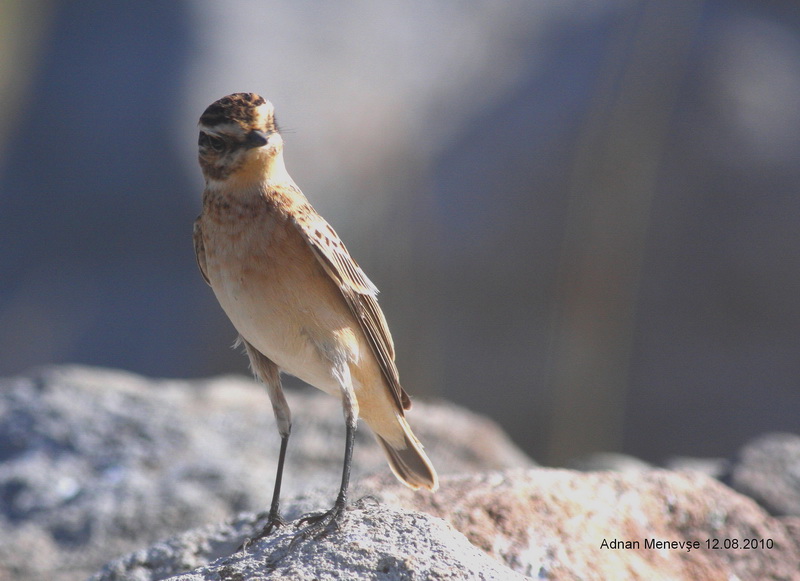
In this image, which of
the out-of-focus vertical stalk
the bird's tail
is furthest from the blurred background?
the bird's tail

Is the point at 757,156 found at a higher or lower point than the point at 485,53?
lower

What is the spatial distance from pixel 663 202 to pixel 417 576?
29.3 feet

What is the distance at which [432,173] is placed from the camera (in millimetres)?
12305

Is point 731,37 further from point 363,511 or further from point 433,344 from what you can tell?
point 363,511

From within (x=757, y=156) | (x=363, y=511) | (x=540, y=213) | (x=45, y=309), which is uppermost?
(x=757, y=156)

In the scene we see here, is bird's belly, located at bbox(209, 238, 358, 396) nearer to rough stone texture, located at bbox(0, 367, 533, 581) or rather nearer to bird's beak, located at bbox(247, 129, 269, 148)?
bird's beak, located at bbox(247, 129, 269, 148)

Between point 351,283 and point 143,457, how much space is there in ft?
8.30

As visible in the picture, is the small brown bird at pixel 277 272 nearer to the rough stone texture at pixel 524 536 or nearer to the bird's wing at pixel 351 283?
the bird's wing at pixel 351 283

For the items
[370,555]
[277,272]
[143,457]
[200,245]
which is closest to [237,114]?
[200,245]

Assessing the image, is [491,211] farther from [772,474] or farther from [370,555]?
[370,555]

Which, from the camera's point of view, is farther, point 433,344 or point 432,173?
point 432,173

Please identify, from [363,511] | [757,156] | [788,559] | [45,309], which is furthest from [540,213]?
[363,511]

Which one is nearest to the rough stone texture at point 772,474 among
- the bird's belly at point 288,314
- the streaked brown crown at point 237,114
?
the bird's belly at point 288,314

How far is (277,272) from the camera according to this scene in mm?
4594
